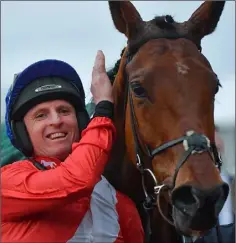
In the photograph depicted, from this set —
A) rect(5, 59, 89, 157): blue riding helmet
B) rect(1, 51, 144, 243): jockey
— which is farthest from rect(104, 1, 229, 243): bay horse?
rect(5, 59, 89, 157): blue riding helmet

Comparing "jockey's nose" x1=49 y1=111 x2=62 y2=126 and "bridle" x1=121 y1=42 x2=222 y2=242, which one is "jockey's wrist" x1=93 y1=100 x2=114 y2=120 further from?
"jockey's nose" x1=49 y1=111 x2=62 y2=126

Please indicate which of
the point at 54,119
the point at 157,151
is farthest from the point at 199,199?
the point at 54,119

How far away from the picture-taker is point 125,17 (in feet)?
9.25

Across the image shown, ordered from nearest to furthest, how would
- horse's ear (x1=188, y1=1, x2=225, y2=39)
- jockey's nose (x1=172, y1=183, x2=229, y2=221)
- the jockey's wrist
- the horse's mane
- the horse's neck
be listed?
jockey's nose (x1=172, y1=183, x2=229, y2=221) → the jockey's wrist → horse's ear (x1=188, y1=1, x2=225, y2=39) → the horse's neck → the horse's mane

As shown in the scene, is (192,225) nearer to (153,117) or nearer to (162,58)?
(153,117)

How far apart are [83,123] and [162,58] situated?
626mm

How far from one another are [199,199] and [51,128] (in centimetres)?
97

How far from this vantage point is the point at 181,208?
7.57ft

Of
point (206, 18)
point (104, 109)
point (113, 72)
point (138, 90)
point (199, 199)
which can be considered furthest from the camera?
point (113, 72)

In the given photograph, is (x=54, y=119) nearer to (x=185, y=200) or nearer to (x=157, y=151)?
(x=157, y=151)

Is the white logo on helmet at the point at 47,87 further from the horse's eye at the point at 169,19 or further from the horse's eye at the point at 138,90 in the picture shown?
the horse's eye at the point at 169,19

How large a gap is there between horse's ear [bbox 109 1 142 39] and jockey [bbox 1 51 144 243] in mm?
237

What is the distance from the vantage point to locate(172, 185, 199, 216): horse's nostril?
2.26 meters

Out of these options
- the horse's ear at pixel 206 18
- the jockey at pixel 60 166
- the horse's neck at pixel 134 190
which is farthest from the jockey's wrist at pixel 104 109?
the horse's ear at pixel 206 18
